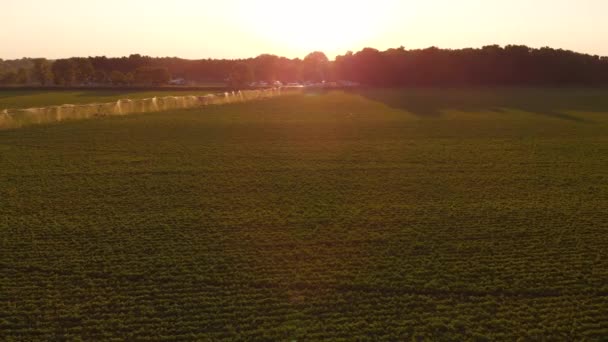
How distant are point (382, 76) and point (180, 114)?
6796 centimetres

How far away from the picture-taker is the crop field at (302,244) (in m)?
7.35

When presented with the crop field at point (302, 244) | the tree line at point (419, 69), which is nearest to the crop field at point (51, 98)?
the crop field at point (302, 244)

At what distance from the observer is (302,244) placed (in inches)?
402

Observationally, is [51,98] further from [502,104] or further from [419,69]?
[419,69]

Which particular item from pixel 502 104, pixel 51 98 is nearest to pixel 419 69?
pixel 502 104

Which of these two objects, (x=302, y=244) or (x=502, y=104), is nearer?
(x=302, y=244)

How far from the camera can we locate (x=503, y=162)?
18.5 m

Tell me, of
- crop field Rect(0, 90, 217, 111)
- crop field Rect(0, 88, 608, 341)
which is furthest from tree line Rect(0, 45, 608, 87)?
crop field Rect(0, 88, 608, 341)

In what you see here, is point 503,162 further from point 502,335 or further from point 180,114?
point 180,114

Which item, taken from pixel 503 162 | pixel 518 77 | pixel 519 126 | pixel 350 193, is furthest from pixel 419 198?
pixel 518 77

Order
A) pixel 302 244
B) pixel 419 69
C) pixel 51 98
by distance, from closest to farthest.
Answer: pixel 302 244
pixel 51 98
pixel 419 69

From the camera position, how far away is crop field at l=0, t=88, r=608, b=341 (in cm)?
735

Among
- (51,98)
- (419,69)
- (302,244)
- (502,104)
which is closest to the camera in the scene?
(302,244)

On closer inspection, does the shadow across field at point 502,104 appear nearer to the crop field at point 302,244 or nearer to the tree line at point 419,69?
the crop field at point 302,244
